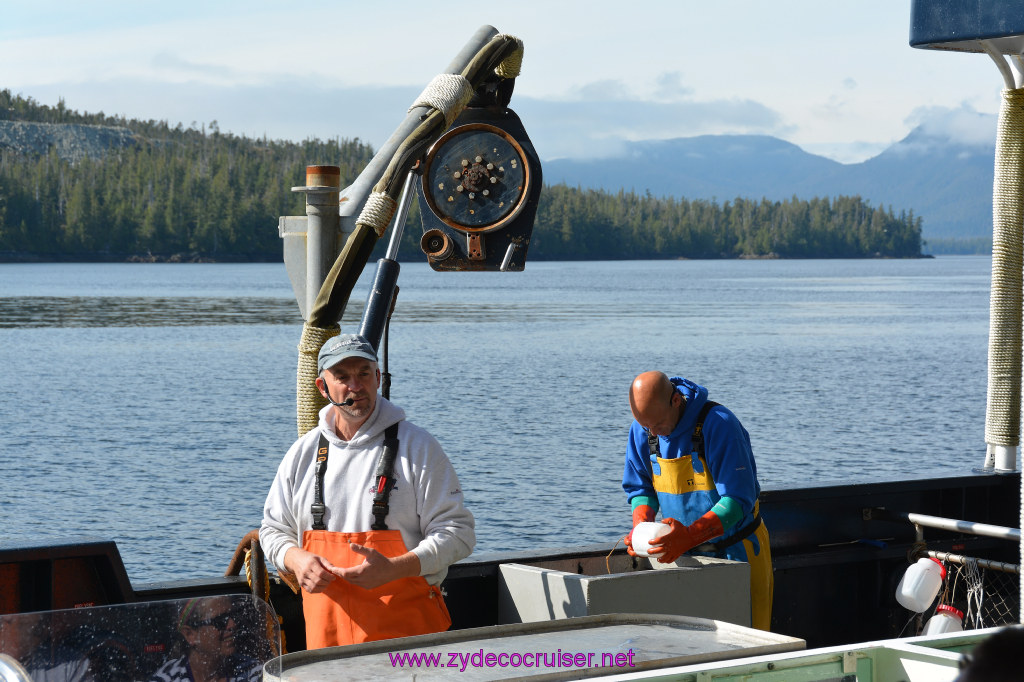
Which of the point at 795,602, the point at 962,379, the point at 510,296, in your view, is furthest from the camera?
the point at 510,296

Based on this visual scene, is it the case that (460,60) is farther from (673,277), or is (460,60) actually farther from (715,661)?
(673,277)

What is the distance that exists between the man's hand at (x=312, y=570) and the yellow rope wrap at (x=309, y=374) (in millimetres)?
1290

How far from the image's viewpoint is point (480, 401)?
34.5m

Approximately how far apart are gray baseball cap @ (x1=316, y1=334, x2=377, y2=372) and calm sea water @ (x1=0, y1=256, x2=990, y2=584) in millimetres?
4680

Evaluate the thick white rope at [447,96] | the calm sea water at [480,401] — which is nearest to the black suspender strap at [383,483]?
the thick white rope at [447,96]

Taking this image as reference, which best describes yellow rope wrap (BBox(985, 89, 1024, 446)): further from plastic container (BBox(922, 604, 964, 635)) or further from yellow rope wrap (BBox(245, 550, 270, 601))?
yellow rope wrap (BBox(245, 550, 270, 601))

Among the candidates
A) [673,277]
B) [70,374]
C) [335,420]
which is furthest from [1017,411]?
[673,277]

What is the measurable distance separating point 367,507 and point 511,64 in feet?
8.50

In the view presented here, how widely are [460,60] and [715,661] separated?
11.4 feet

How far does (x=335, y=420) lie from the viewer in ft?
13.8

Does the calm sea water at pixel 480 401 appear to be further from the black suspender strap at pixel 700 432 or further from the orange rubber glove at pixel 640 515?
the black suspender strap at pixel 700 432

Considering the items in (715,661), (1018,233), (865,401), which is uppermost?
(1018,233)

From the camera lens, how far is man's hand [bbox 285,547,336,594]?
3.93 m

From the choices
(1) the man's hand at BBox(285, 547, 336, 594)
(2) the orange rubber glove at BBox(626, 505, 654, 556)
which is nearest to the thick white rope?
(2) the orange rubber glove at BBox(626, 505, 654, 556)
